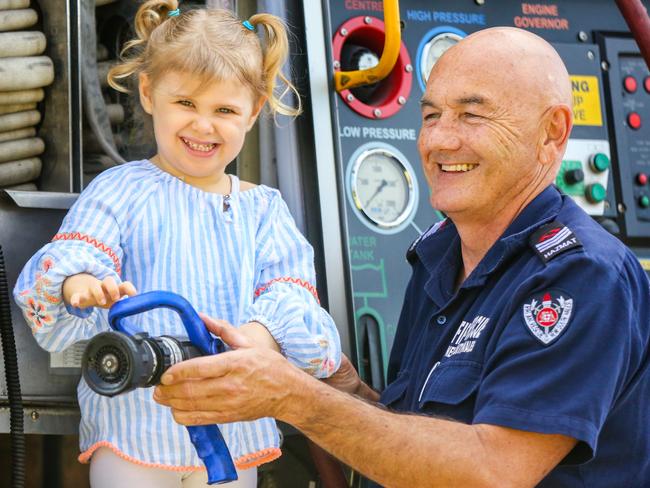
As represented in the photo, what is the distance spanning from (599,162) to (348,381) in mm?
1241

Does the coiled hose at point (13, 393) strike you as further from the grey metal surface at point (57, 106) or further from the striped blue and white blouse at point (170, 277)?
the grey metal surface at point (57, 106)

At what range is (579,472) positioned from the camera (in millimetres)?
2299

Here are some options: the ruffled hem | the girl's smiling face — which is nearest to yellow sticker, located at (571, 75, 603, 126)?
the girl's smiling face

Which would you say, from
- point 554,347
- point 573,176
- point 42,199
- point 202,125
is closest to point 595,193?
point 573,176

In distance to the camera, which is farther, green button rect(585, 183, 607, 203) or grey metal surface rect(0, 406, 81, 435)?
green button rect(585, 183, 607, 203)

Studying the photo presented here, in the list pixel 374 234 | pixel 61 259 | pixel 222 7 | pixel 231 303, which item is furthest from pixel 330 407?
pixel 222 7

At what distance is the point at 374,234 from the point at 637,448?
1.05 m

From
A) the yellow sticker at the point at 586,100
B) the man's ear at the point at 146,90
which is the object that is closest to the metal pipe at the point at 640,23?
the yellow sticker at the point at 586,100

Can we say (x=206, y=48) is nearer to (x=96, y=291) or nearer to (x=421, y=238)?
(x=96, y=291)

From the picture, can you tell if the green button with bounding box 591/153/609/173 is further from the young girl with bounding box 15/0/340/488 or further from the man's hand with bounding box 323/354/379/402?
the young girl with bounding box 15/0/340/488

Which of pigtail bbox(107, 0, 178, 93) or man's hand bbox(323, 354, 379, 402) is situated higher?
pigtail bbox(107, 0, 178, 93)

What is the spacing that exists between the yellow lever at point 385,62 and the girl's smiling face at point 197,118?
565 millimetres

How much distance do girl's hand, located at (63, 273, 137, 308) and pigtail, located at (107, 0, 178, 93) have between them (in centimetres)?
56

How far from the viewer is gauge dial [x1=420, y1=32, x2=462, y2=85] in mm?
3389
